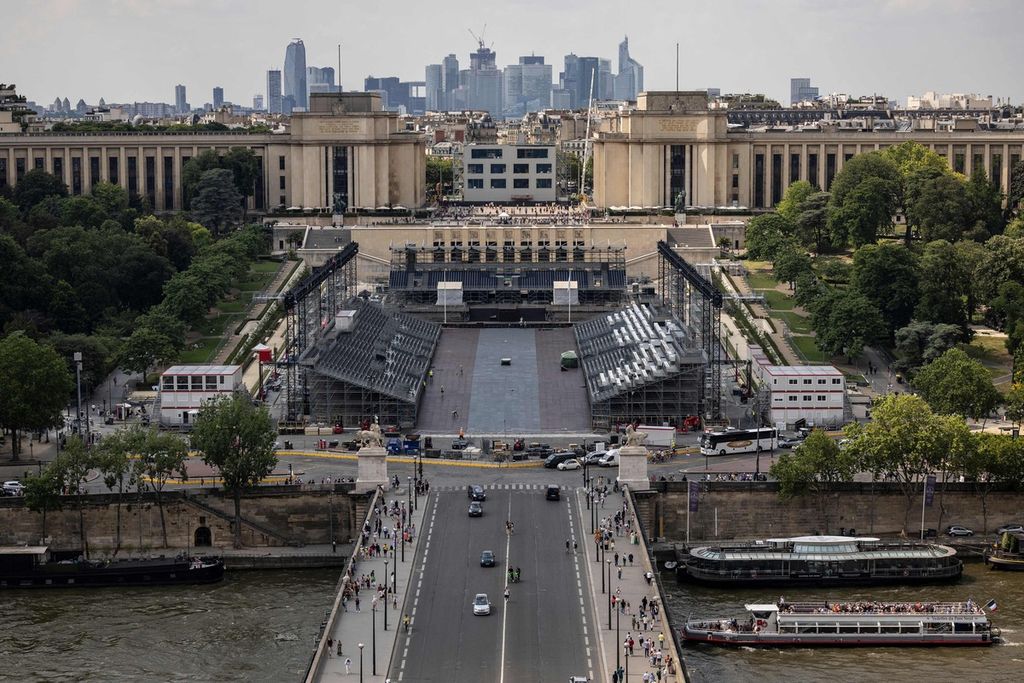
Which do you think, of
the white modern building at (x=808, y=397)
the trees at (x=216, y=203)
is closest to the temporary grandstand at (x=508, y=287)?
the trees at (x=216, y=203)

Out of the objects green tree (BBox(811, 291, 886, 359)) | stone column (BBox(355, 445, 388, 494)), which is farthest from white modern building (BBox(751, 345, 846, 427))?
stone column (BBox(355, 445, 388, 494))

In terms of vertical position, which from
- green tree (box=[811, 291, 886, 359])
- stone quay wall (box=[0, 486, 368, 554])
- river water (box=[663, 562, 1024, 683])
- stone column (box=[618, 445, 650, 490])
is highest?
green tree (box=[811, 291, 886, 359])

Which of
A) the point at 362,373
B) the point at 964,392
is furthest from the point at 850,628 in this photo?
the point at 362,373

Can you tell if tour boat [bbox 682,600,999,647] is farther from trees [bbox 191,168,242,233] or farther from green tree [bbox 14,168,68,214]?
green tree [bbox 14,168,68,214]

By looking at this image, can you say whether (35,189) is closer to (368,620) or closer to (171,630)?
(171,630)

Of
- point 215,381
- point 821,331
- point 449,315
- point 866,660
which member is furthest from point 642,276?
point 866,660

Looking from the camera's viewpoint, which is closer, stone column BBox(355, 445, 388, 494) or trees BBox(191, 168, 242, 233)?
stone column BBox(355, 445, 388, 494)
